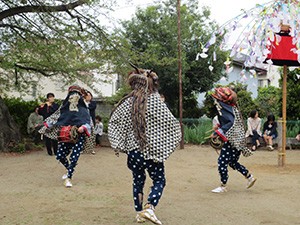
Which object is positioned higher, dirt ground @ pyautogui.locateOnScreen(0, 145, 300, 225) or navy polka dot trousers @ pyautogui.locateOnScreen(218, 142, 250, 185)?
navy polka dot trousers @ pyautogui.locateOnScreen(218, 142, 250, 185)

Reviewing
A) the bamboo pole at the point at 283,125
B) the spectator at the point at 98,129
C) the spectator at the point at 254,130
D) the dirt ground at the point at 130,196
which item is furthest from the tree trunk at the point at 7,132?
the bamboo pole at the point at 283,125

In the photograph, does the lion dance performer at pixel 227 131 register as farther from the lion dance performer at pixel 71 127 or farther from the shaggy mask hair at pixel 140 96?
the lion dance performer at pixel 71 127

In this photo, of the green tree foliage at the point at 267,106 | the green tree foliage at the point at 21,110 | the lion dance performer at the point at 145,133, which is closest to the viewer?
the lion dance performer at the point at 145,133

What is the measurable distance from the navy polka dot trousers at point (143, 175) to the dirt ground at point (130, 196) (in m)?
0.38

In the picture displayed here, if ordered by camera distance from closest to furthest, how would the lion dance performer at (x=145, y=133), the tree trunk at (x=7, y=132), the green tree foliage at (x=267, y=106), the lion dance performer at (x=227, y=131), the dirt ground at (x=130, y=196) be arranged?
1. the lion dance performer at (x=145, y=133)
2. the dirt ground at (x=130, y=196)
3. the lion dance performer at (x=227, y=131)
4. the tree trunk at (x=7, y=132)
5. the green tree foliage at (x=267, y=106)

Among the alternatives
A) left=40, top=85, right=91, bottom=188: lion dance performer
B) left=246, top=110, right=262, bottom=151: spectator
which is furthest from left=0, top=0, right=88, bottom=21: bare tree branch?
left=246, top=110, right=262, bottom=151: spectator

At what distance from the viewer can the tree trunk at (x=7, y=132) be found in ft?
40.1

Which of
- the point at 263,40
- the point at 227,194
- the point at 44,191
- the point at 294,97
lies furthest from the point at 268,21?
the point at 294,97

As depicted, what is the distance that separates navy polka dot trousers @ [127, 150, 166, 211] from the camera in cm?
473

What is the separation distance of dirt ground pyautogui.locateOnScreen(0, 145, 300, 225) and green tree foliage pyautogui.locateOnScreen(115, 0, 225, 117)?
935cm

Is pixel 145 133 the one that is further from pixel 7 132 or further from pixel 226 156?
pixel 7 132

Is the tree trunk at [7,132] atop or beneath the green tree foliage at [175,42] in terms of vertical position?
beneath

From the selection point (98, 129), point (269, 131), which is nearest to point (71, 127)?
point (98, 129)

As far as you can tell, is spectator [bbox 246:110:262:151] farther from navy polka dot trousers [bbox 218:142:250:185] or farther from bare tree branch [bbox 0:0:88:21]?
navy polka dot trousers [bbox 218:142:250:185]
